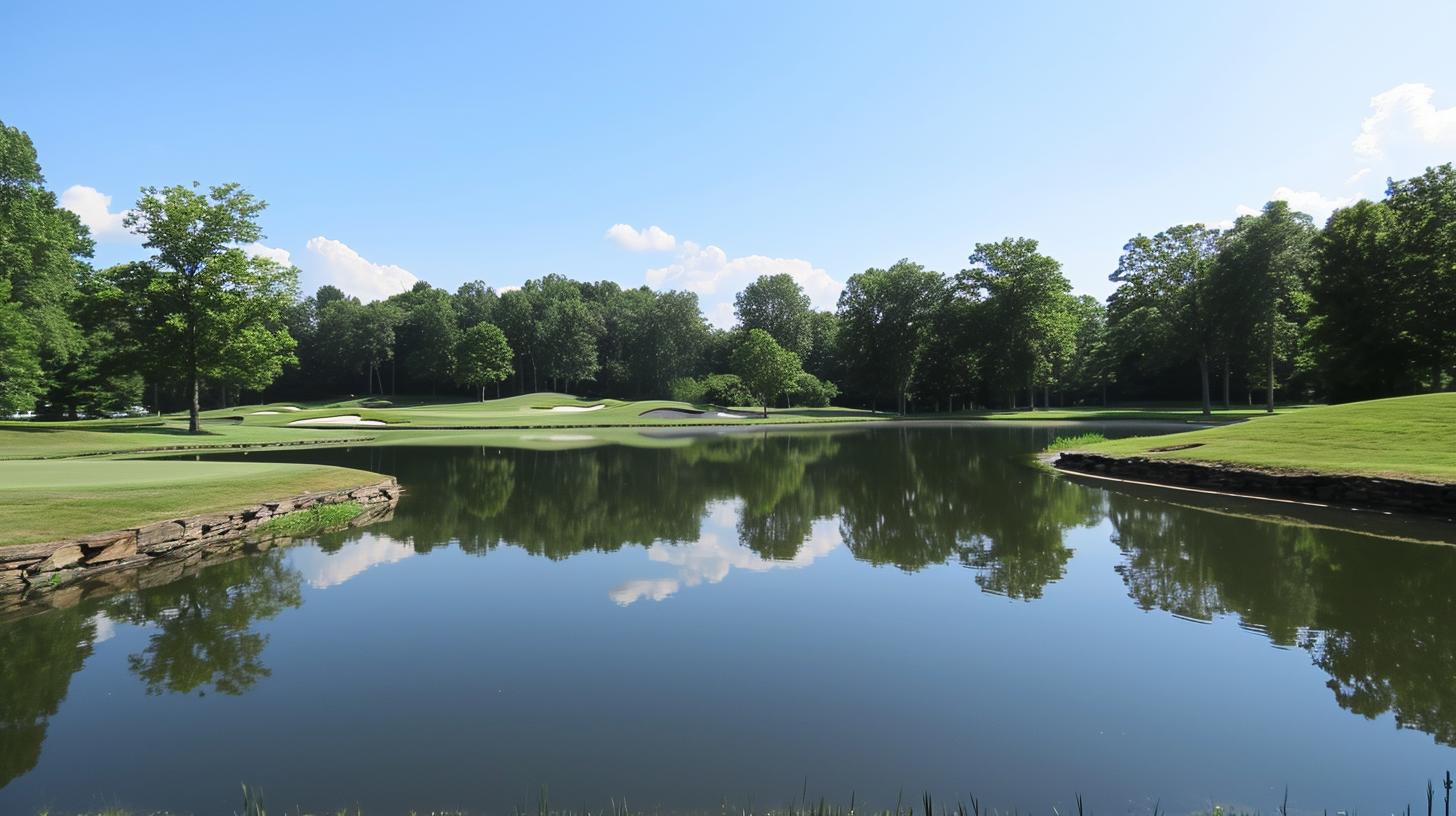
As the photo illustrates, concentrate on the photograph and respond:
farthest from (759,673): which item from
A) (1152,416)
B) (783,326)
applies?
(783,326)

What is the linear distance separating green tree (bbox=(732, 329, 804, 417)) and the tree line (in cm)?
22

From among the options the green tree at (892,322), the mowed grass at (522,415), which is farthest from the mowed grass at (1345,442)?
the green tree at (892,322)

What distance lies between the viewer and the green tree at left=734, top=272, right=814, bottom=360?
8812cm

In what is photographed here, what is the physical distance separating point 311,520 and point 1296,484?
20725 mm

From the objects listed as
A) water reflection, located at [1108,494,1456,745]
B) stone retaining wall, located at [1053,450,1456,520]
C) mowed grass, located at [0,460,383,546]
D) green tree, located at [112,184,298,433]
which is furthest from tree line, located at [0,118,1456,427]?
water reflection, located at [1108,494,1456,745]

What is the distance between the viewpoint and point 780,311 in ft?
294

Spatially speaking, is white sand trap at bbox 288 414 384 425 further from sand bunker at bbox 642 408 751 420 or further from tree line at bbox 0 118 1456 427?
sand bunker at bbox 642 408 751 420

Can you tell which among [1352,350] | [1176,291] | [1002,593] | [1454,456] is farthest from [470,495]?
[1176,291]

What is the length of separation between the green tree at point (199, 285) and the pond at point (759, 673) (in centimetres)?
2843

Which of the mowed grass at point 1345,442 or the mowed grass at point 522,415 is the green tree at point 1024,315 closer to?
the mowed grass at point 522,415

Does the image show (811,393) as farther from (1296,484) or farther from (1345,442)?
(1296,484)

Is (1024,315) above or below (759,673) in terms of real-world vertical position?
above

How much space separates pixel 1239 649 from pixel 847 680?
3.86 m

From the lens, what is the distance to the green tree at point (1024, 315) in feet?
208
